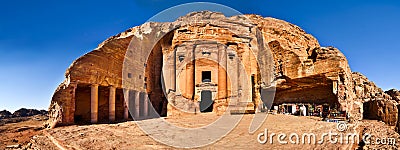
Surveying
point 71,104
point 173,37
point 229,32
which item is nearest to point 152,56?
point 173,37

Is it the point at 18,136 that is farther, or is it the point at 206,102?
the point at 206,102

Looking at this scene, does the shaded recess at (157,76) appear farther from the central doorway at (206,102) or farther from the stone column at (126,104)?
the central doorway at (206,102)

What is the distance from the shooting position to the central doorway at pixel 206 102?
31562 mm

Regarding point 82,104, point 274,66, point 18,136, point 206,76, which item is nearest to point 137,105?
point 82,104

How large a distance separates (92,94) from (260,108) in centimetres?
1874

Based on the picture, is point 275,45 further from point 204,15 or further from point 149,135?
point 149,135

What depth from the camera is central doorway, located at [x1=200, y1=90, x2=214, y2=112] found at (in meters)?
31.6

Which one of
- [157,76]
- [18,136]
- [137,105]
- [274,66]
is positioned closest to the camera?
[18,136]

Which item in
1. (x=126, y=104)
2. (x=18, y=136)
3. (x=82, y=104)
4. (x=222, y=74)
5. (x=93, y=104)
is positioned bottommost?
(x=18, y=136)

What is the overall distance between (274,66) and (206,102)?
30.0 ft

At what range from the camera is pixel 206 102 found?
31.9 metres

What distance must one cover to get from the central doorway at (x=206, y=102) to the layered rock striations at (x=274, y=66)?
641 centimetres

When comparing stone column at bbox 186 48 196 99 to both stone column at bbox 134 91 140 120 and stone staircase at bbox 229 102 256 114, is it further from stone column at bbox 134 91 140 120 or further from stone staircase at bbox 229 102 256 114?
stone column at bbox 134 91 140 120

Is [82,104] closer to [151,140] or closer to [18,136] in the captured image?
[18,136]
